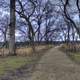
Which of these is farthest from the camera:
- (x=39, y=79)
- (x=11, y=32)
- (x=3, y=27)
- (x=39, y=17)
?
(x=3, y=27)

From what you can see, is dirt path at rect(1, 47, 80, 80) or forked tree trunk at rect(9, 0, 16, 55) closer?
dirt path at rect(1, 47, 80, 80)

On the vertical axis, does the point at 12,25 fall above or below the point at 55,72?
above

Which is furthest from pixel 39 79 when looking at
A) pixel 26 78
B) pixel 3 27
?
pixel 3 27

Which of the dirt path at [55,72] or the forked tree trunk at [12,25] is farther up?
the forked tree trunk at [12,25]

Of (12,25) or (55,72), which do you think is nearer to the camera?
(55,72)

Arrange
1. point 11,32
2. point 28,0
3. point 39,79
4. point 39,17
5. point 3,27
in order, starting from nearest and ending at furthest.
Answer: point 39,79
point 11,32
point 28,0
point 39,17
point 3,27

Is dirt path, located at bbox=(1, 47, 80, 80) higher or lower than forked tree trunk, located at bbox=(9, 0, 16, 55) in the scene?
lower

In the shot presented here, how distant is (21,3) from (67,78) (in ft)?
82.3

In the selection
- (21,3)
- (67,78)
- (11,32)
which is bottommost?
(67,78)

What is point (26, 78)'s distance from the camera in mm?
12023

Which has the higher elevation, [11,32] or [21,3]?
[21,3]

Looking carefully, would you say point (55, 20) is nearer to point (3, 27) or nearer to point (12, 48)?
point (3, 27)

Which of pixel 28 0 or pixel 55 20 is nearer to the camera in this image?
pixel 28 0

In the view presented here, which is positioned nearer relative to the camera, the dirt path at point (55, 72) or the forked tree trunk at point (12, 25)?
the dirt path at point (55, 72)
